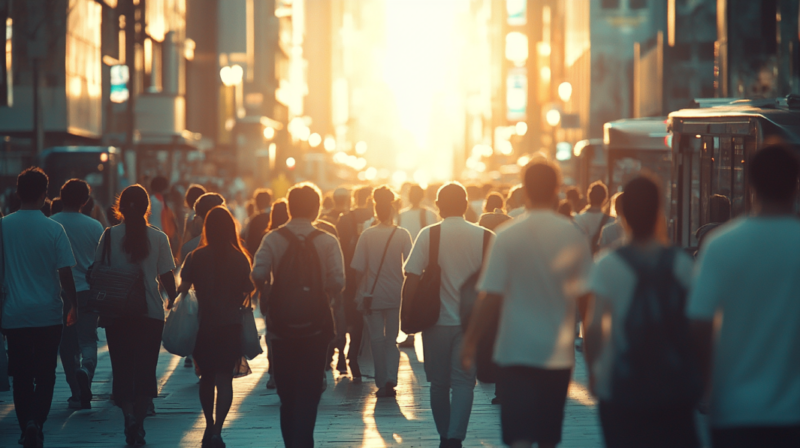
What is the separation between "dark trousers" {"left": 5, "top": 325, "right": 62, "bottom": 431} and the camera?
751cm

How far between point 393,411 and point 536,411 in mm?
4530

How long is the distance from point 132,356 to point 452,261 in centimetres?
262

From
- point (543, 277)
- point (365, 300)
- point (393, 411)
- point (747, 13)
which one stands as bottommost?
point (393, 411)

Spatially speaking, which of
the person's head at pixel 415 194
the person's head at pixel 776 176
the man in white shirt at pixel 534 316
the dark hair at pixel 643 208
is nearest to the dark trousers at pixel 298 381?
the man in white shirt at pixel 534 316

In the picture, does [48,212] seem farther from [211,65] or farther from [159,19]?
[211,65]

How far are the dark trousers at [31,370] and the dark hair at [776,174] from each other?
5360 mm

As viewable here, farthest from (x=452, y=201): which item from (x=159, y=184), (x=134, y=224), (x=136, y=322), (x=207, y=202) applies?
(x=159, y=184)

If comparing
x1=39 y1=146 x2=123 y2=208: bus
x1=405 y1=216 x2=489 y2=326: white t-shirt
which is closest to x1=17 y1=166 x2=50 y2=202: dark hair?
x1=405 y1=216 x2=489 y2=326: white t-shirt

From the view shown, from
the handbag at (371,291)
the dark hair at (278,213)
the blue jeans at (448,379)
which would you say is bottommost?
the blue jeans at (448,379)

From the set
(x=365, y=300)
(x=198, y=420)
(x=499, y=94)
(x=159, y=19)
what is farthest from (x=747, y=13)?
(x=499, y=94)

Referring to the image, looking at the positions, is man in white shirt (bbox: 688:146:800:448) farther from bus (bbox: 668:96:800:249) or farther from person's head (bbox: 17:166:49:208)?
bus (bbox: 668:96:800:249)

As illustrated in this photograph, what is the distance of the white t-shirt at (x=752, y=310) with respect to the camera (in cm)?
395

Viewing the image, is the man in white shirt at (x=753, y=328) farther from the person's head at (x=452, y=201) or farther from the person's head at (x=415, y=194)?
the person's head at (x=415, y=194)

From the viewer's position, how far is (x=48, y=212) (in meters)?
11.5
